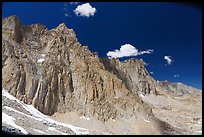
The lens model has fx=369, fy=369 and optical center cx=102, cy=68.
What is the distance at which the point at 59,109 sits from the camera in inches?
1390

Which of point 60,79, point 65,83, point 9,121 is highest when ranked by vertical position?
point 60,79

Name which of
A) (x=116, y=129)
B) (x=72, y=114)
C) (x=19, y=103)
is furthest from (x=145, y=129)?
(x=19, y=103)

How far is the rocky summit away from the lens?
111 ft

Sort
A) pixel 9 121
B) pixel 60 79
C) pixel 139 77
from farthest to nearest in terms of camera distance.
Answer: pixel 139 77 < pixel 60 79 < pixel 9 121

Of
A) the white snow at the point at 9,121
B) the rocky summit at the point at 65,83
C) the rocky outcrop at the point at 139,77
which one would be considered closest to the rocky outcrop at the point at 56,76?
the rocky summit at the point at 65,83

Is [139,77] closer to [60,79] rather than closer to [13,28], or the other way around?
[60,79]

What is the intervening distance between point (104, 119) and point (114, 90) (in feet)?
19.3

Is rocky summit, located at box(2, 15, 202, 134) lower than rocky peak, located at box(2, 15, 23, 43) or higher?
lower

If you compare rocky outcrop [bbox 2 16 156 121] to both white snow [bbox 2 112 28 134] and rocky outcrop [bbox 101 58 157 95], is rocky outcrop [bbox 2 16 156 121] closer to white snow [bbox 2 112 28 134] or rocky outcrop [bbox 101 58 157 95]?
white snow [bbox 2 112 28 134]

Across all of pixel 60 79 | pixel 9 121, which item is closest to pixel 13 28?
pixel 60 79

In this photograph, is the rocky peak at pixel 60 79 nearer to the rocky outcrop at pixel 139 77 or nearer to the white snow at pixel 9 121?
the white snow at pixel 9 121

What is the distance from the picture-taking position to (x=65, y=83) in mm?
37969

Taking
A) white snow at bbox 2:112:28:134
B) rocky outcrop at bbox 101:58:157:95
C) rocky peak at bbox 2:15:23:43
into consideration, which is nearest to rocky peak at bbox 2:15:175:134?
rocky peak at bbox 2:15:23:43

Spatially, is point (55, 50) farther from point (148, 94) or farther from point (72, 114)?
point (148, 94)
